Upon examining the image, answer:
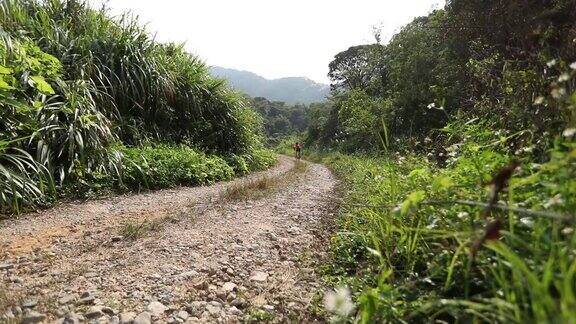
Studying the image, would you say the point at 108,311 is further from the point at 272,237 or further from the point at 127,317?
the point at 272,237

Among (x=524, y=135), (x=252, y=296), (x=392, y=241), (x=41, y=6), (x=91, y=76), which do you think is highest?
(x=41, y=6)

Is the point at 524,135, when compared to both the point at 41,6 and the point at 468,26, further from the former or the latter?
the point at 41,6

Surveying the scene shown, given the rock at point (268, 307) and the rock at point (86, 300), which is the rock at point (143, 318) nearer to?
the rock at point (86, 300)

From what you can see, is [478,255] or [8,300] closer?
[478,255]

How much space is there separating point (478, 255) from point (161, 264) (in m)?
2.09

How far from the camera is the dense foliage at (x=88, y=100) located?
15.4 ft

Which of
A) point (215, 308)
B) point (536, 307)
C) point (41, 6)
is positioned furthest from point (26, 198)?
point (41, 6)

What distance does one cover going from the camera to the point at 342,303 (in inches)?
73.2

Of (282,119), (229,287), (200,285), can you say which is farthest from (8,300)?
(282,119)

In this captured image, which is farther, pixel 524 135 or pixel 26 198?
pixel 26 198

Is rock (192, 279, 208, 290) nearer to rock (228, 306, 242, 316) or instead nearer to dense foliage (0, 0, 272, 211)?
rock (228, 306, 242, 316)

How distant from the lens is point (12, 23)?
6.52 metres

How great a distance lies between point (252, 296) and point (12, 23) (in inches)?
268

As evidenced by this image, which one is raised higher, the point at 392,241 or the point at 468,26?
the point at 468,26
